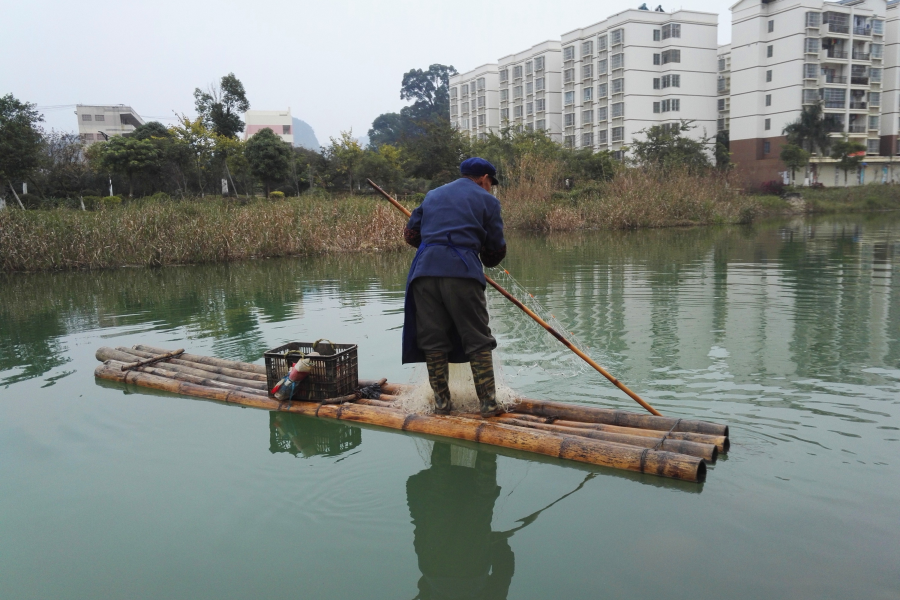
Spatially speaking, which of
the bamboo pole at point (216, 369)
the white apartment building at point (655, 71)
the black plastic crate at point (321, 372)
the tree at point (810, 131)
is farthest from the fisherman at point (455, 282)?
the white apartment building at point (655, 71)

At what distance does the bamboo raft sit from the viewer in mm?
3684

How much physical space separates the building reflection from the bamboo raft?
21cm

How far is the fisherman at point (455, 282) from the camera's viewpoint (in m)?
4.23

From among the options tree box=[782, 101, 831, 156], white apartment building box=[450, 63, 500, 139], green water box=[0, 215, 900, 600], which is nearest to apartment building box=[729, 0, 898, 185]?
tree box=[782, 101, 831, 156]

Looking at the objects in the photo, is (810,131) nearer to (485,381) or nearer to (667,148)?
(667,148)

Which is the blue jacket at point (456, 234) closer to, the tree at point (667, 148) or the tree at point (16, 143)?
the tree at point (16, 143)

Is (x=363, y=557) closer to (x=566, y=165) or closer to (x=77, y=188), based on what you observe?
(x=566, y=165)

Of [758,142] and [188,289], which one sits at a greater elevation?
[758,142]

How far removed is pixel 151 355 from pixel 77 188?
29.6 metres

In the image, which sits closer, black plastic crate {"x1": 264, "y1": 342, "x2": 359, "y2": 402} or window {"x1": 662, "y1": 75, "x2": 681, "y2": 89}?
black plastic crate {"x1": 264, "y1": 342, "x2": 359, "y2": 402}

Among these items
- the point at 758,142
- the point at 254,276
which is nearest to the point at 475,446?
the point at 254,276

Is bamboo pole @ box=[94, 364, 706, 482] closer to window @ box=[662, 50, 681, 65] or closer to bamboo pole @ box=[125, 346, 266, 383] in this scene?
bamboo pole @ box=[125, 346, 266, 383]

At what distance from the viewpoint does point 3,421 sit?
5.23 metres

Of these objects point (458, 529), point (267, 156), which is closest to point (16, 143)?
point (267, 156)
